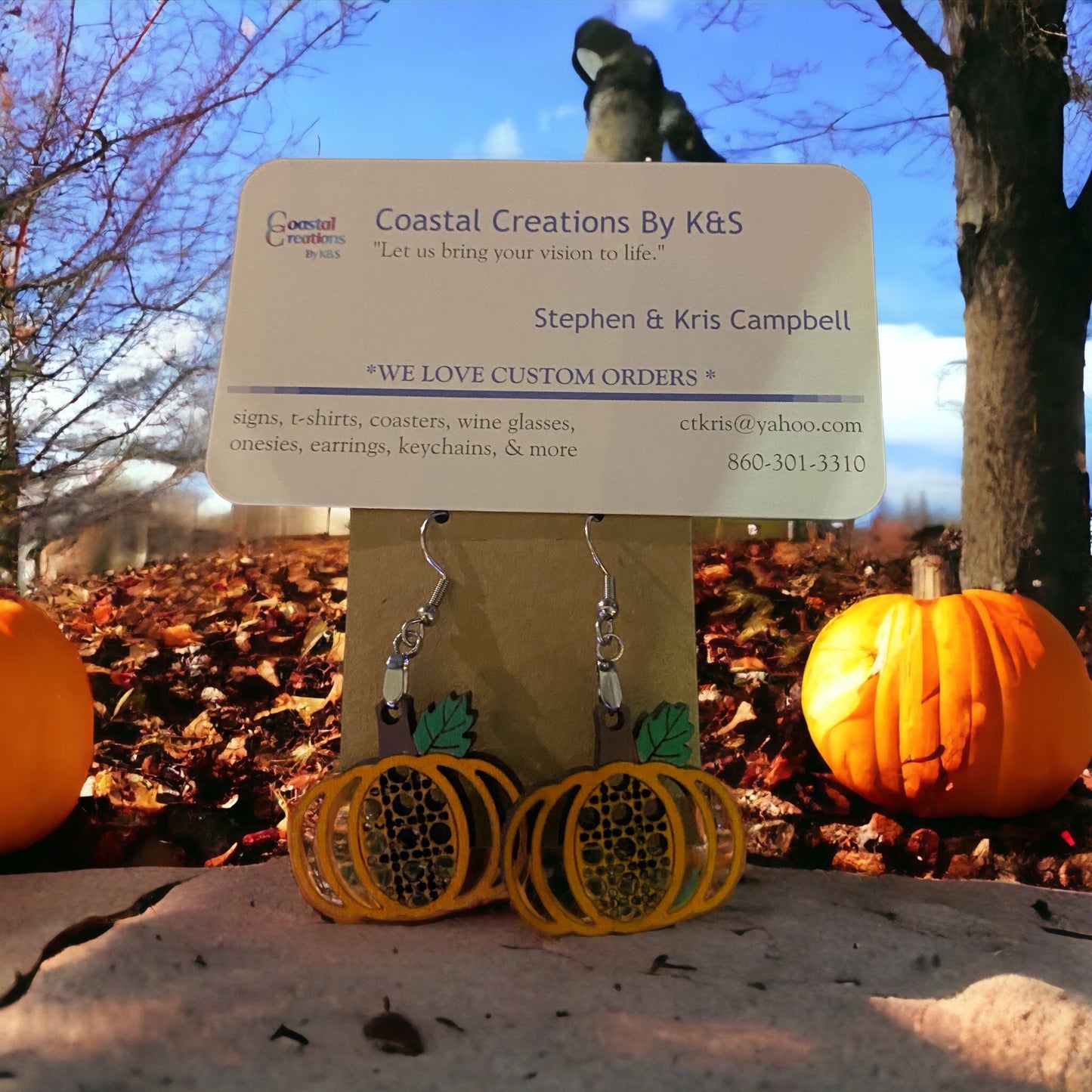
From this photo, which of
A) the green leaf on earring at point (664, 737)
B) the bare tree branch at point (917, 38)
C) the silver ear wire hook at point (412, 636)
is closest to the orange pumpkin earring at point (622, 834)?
the green leaf on earring at point (664, 737)

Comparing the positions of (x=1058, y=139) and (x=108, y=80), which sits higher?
(x=108, y=80)

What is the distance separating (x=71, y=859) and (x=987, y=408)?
3.71ft

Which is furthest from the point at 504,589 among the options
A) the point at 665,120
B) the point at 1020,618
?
the point at 665,120

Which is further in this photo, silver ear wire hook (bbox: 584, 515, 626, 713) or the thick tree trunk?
the thick tree trunk

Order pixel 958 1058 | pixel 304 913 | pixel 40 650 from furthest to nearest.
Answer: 1. pixel 40 650
2. pixel 304 913
3. pixel 958 1058

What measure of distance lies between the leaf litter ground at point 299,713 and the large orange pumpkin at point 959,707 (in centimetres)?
5

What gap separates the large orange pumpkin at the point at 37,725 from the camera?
30.7 inches

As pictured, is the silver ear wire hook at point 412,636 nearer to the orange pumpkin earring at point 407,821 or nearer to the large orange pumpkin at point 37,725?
the orange pumpkin earring at point 407,821

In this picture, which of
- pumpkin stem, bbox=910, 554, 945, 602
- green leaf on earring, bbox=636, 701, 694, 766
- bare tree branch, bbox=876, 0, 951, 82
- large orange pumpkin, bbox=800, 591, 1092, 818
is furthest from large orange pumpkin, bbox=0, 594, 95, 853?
bare tree branch, bbox=876, 0, 951, 82

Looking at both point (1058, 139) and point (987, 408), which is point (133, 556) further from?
point (1058, 139)

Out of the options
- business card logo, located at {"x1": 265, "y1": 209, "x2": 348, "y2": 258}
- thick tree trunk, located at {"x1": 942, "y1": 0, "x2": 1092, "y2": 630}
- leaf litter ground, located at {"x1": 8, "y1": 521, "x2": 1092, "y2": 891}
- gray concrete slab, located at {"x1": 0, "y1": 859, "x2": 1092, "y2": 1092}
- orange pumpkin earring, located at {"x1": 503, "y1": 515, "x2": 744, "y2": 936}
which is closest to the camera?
gray concrete slab, located at {"x1": 0, "y1": 859, "x2": 1092, "y2": 1092}

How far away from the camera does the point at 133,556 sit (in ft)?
3.33

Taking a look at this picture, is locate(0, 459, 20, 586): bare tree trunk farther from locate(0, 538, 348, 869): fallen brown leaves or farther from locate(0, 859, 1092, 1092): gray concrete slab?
locate(0, 859, 1092, 1092): gray concrete slab

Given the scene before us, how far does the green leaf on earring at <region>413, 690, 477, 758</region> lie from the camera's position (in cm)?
65
